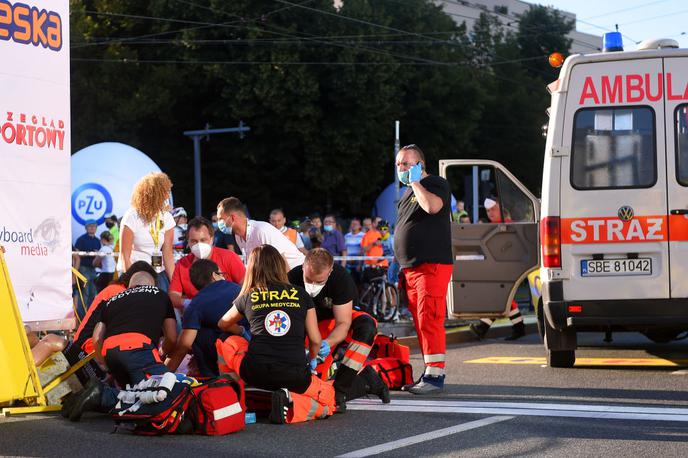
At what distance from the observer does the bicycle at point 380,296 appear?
18578 mm

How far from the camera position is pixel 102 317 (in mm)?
8336

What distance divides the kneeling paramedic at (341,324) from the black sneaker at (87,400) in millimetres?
1609

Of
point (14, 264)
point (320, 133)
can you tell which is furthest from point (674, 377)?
point (320, 133)

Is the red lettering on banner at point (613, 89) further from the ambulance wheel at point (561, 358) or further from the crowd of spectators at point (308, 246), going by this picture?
the crowd of spectators at point (308, 246)

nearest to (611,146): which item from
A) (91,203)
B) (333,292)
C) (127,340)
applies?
(333,292)

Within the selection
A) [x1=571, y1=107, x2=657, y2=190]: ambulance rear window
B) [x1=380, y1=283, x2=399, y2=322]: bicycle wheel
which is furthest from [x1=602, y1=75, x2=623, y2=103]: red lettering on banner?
[x1=380, y1=283, x2=399, y2=322]: bicycle wheel

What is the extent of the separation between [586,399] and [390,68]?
31209mm

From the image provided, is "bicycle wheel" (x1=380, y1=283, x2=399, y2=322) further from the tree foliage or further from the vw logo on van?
the tree foliage

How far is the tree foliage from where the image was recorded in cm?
3719

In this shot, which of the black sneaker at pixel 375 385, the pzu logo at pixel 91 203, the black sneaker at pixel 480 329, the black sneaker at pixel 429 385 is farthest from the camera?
the pzu logo at pixel 91 203

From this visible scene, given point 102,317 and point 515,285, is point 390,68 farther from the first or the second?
point 102,317

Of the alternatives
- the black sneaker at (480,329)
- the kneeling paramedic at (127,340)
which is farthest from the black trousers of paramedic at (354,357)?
the black sneaker at (480,329)

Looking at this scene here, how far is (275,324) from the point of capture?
7945 millimetres

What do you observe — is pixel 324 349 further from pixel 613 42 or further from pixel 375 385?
pixel 613 42
